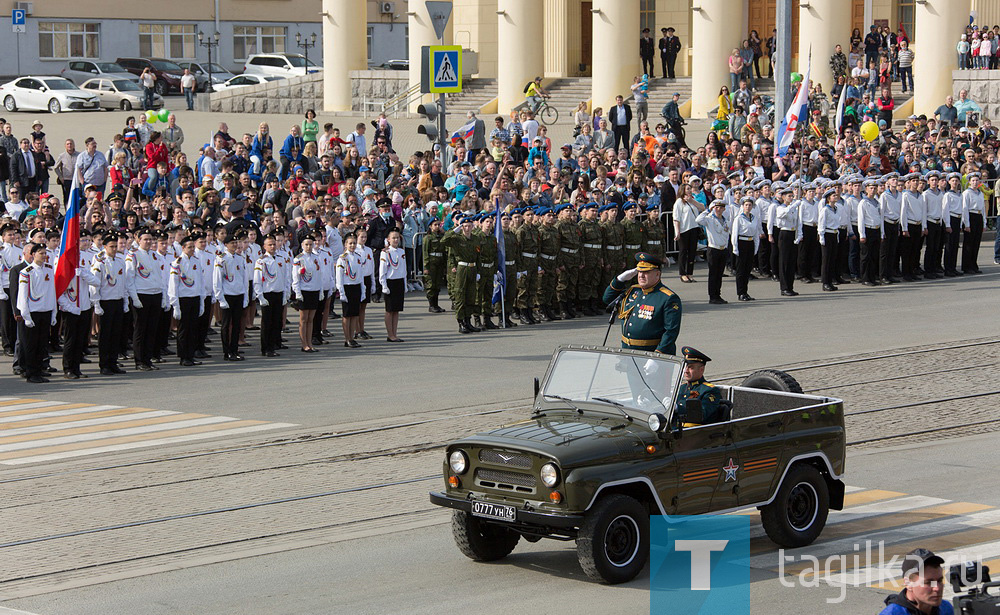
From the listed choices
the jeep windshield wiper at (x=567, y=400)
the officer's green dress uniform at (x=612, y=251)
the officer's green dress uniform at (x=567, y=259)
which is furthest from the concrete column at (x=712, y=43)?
the jeep windshield wiper at (x=567, y=400)

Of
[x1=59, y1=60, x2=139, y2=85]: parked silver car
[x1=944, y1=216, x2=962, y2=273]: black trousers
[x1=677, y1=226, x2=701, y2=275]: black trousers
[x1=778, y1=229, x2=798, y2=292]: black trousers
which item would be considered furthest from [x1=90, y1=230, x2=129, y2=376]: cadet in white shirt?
[x1=59, y1=60, x2=139, y2=85]: parked silver car

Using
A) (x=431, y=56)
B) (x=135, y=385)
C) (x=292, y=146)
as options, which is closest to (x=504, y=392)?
(x=135, y=385)

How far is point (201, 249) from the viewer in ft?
66.3

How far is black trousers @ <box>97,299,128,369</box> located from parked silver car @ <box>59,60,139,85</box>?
45.3 m

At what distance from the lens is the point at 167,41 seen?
248ft

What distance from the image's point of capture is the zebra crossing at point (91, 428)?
48.6 ft

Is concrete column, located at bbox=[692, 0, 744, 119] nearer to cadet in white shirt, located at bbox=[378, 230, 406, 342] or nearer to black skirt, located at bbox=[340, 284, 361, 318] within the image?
cadet in white shirt, located at bbox=[378, 230, 406, 342]

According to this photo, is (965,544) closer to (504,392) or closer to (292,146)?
(504,392)

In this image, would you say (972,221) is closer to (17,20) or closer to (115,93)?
(115,93)

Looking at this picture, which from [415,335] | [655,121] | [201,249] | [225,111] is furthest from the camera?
[225,111]

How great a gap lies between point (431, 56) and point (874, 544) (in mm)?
15781

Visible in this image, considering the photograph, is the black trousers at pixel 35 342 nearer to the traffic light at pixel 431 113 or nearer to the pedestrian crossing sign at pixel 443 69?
the pedestrian crossing sign at pixel 443 69

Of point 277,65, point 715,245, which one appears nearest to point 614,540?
point 715,245

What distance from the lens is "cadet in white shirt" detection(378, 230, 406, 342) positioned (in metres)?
21.3
